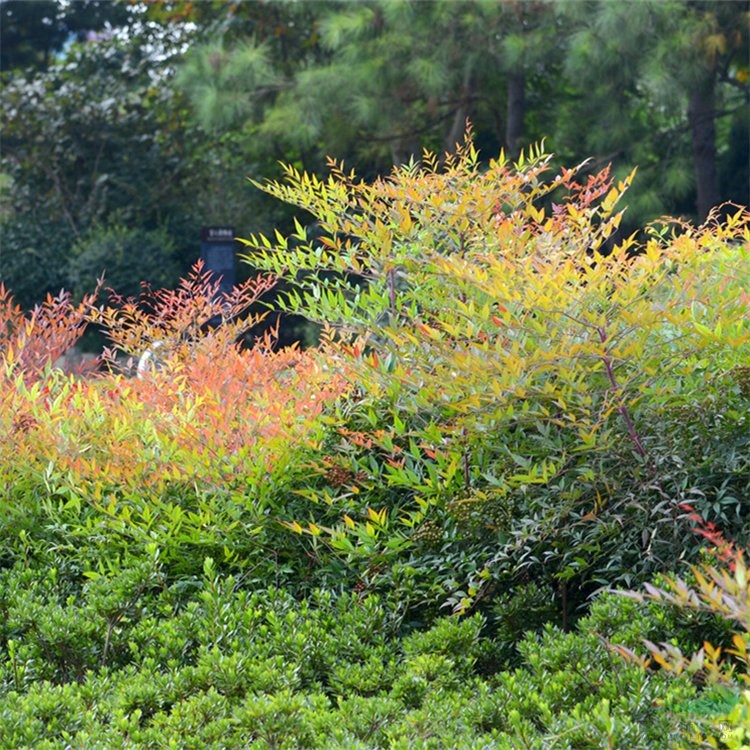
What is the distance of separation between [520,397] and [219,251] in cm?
859

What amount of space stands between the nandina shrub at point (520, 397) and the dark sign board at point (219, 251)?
7.65m

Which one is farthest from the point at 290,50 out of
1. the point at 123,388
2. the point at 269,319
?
the point at 123,388

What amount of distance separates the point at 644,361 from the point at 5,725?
175cm

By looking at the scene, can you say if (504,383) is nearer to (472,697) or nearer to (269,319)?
(472,697)

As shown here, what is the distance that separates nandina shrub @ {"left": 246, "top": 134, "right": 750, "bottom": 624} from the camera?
2855 millimetres

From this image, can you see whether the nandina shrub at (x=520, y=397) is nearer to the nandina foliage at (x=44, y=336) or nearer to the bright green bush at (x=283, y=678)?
the bright green bush at (x=283, y=678)

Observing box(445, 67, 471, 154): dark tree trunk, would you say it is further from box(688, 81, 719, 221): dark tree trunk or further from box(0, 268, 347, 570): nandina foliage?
box(0, 268, 347, 570): nandina foliage

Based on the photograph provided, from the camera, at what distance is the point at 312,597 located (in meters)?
3.23

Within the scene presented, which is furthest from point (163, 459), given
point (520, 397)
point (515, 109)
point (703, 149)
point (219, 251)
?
point (515, 109)

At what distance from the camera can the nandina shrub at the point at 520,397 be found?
2.86 m

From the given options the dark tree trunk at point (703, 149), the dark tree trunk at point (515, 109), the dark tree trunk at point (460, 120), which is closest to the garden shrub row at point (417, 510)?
the dark tree trunk at point (703, 149)

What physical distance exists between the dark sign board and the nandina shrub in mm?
7647

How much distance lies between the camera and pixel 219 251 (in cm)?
1119

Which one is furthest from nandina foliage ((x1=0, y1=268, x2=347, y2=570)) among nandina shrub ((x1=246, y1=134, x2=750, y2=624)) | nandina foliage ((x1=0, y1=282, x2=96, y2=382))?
nandina foliage ((x1=0, y1=282, x2=96, y2=382))
